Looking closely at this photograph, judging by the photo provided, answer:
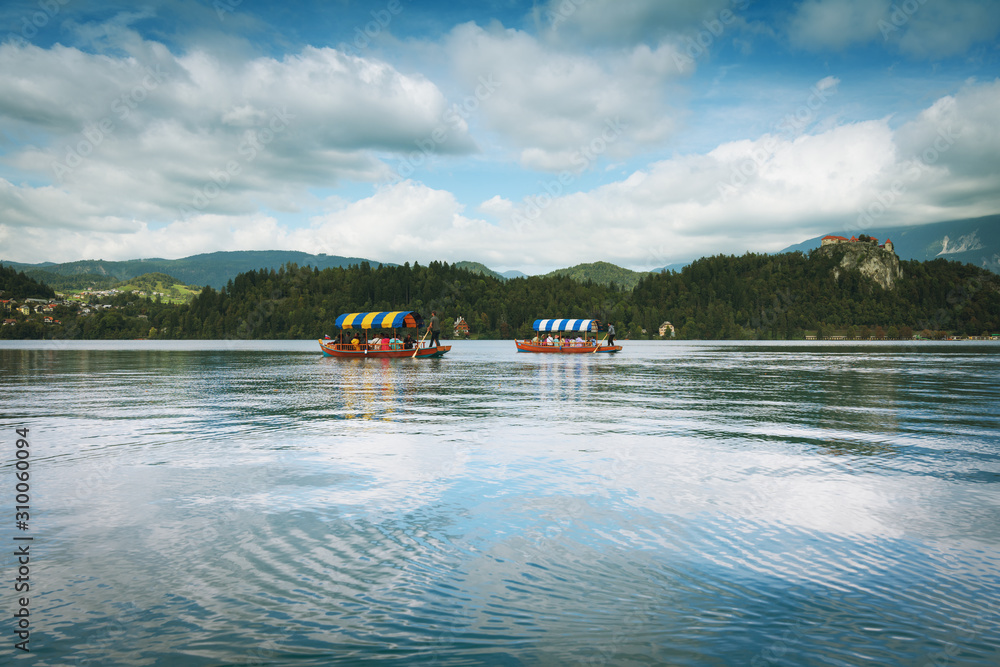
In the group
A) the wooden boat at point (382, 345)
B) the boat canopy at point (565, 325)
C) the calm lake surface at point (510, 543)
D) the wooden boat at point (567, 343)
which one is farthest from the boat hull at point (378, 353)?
the calm lake surface at point (510, 543)

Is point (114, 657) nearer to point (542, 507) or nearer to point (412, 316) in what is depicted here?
point (542, 507)

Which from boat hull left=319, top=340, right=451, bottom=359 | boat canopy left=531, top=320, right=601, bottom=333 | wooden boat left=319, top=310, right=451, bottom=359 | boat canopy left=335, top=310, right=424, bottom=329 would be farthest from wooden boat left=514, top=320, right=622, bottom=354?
boat canopy left=335, top=310, right=424, bottom=329

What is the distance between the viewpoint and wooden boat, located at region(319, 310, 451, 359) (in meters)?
66.4

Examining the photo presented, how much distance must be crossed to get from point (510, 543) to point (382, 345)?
62.8 m

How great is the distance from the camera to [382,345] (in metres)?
70.0

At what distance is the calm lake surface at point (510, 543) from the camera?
5.82 m

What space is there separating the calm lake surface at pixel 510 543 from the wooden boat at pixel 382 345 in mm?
46506

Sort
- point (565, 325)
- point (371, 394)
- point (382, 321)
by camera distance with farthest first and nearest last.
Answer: point (565, 325) → point (382, 321) → point (371, 394)

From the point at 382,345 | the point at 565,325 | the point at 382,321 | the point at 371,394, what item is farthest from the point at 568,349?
the point at 371,394

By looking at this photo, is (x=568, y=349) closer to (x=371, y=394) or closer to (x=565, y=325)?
(x=565, y=325)

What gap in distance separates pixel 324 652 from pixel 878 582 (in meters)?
6.08

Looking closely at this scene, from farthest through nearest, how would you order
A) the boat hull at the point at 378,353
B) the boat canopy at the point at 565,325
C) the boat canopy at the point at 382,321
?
1. the boat canopy at the point at 565,325
2. the boat hull at the point at 378,353
3. the boat canopy at the point at 382,321

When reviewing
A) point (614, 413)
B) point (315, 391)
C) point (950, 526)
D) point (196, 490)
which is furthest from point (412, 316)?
point (950, 526)

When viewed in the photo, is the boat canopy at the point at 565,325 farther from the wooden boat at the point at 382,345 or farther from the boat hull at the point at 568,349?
the wooden boat at the point at 382,345
